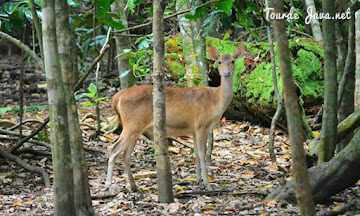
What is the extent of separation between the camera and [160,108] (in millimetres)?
6086

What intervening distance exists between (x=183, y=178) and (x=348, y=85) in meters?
2.67

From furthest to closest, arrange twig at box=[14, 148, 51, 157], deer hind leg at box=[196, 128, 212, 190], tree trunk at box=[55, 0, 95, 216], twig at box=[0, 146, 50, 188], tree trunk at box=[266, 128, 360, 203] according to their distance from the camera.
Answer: twig at box=[14, 148, 51, 157] → twig at box=[0, 146, 50, 188] → deer hind leg at box=[196, 128, 212, 190] → tree trunk at box=[266, 128, 360, 203] → tree trunk at box=[55, 0, 95, 216]

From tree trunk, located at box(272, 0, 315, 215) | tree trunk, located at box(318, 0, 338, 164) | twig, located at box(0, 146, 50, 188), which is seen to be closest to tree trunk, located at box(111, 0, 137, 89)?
twig, located at box(0, 146, 50, 188)

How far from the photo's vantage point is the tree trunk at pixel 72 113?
519 cm

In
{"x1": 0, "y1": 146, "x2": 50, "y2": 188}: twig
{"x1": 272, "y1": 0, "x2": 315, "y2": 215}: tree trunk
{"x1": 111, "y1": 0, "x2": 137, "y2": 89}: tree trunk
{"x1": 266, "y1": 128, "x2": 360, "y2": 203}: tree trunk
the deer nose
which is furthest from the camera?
{"x1": 111, "y1": 0, "x2": 137, "y2": 89}: tree trunk

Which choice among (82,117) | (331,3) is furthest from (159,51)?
(82,117)

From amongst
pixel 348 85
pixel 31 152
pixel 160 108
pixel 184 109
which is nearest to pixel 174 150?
pixel 184 109

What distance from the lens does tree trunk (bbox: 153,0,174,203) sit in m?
6.00

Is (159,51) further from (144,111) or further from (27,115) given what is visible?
(27,115)

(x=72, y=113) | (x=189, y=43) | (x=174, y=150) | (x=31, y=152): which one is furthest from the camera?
(x=174, y=150)

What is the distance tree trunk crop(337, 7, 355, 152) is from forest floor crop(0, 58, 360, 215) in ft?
3.63

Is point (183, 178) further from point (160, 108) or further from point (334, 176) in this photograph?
point (334, 176)

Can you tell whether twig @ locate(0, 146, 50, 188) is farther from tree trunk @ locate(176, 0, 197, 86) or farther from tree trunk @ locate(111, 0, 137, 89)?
tree trunk @ locate(176, 0, 197, 86)

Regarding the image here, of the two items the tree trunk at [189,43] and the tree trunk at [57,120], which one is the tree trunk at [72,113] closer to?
the tree trunk at [57,120]
